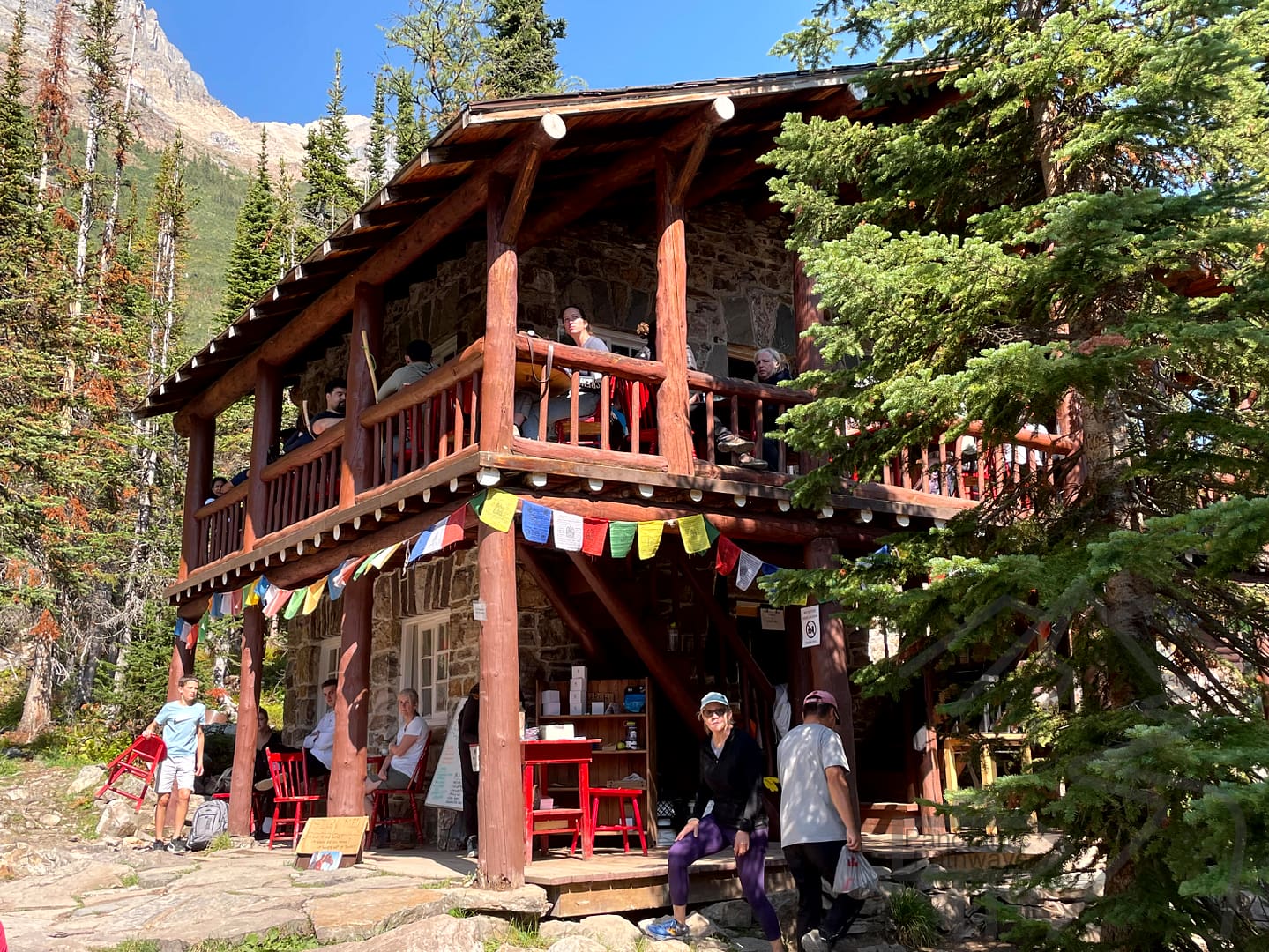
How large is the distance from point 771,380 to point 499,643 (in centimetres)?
363

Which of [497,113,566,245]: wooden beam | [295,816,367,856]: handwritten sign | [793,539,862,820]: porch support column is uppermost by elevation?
[497,113,566,245]: wooden beam

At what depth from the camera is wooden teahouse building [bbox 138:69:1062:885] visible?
Answer: 8.35 metres

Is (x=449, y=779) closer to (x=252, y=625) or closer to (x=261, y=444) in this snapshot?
(x=252, y=625)

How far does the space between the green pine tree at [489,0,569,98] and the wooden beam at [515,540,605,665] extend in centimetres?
1674

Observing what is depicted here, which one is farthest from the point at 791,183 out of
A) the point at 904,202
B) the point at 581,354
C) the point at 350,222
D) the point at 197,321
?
the point at 197,321

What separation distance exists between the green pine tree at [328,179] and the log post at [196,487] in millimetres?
16451

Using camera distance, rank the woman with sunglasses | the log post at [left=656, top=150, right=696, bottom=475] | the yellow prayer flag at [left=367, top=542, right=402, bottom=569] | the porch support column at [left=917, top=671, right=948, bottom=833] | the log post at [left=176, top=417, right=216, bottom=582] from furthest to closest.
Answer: the log post at [left=176, top=417, right=216, bottom=582]
the porch support column at [left=917, top=671, right=948, bottom=833]
the yellow prayer flag at [left=367, top=542, right=402, bottom=569]
the log post at [left=656, top=150, right=696, bottom=475]
the woman with sunglasses

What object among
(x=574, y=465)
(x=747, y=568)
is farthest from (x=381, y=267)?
(x=747, y=568)

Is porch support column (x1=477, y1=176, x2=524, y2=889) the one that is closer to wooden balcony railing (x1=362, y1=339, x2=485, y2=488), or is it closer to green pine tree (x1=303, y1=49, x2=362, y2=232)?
wooden balcony railing (x1=362, y1=339, x2=485, y2=488)

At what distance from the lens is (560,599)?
34.3ft

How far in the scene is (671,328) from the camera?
8.88 metres

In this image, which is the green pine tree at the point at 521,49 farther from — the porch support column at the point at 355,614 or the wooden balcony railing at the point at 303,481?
the porch support column at the point at 355,614

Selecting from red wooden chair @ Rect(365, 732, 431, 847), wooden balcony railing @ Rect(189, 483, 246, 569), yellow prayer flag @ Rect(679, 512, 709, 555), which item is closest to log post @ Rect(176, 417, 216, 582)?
wooden balcony railing @ Rect(189, 483, 246, 569)

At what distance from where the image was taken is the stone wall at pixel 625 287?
11.3m
